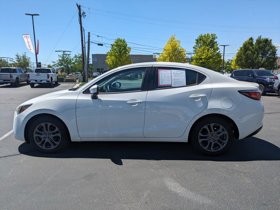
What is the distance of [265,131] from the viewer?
23.4ft

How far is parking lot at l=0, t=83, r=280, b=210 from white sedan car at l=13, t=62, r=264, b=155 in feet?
1.18

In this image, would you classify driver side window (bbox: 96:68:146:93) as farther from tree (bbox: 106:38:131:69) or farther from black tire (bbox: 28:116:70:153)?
tree (bbox: 106:38:131:69)

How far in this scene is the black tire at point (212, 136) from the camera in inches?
200

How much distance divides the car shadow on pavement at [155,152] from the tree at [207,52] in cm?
4915

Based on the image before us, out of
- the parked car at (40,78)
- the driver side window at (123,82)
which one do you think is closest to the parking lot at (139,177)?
the driver side window at (123,82)

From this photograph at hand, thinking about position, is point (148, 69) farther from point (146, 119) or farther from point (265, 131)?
point (265, 131)

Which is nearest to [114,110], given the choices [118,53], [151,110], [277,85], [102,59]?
[151,110]

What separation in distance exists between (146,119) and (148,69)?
35.7 inches

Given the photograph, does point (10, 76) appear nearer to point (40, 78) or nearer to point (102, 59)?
point (40, 78)

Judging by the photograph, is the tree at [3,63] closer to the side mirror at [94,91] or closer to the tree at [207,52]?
the tree at [207,52]

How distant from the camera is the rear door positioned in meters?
5.02

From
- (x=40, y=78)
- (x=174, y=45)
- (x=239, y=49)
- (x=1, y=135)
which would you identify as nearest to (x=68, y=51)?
(x=174, y=45)

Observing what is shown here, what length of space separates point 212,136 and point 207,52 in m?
51.6

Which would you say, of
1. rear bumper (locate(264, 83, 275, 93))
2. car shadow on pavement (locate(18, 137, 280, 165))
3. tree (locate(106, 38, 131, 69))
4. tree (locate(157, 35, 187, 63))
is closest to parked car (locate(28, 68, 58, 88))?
rear bumper (locate(264, 83, 275, 93))
